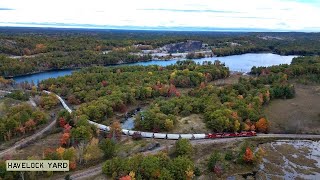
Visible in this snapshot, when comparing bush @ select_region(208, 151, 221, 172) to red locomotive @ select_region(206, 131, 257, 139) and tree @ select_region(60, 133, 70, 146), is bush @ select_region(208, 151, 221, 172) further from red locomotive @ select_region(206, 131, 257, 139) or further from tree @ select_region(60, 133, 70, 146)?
tree @ select_region(60, 133, 70, 146)

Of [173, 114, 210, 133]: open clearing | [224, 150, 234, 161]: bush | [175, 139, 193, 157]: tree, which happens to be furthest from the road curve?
[224, 150, 234, 161]: bush

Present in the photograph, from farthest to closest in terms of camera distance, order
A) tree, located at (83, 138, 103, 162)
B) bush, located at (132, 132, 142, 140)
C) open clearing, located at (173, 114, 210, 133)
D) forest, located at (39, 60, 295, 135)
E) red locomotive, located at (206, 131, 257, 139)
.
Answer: forest, located at (39, 60, 295, 135)
open clearing, located at (173, 114, 210, 133)
red locomotive, located at (206, 131, 257, 139)
bush, located at (132, 132, 142, 140)
tree, located at (83, 138, 103, 162)

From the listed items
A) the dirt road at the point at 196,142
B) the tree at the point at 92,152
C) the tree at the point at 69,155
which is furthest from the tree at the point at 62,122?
the dirt road at the point at 196,142

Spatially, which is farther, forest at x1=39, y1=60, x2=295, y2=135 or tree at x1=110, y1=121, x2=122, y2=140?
forest at x1=39, y1=60, x2=295, y2=135

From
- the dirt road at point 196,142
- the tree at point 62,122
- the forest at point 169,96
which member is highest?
the forest at point 169,96

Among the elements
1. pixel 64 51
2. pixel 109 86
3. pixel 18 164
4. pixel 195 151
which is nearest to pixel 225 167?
pixel 195 151

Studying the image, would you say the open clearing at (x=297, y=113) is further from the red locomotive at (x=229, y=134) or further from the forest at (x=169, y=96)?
the red locomotive at (x=229, y=134)

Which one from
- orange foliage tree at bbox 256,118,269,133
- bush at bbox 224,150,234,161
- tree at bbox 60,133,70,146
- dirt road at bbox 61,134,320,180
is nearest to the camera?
dirt road at bbox 61,134,320,180

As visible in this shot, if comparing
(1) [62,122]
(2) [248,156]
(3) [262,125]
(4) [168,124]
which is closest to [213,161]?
(2) [248,156]
